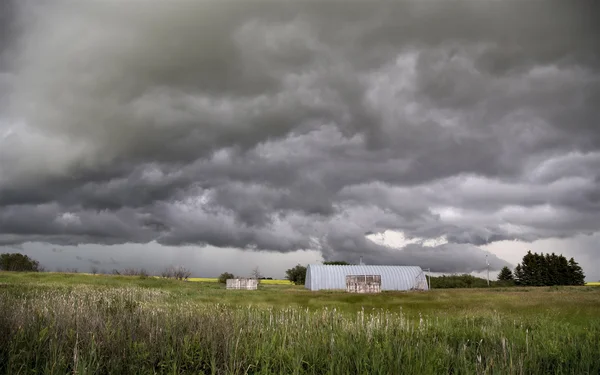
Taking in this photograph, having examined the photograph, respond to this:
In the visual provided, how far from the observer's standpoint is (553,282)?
113m

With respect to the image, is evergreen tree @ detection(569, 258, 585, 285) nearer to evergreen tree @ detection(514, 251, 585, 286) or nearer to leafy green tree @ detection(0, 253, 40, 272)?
evergreen tree @ detection(514, 251, 585, 286)

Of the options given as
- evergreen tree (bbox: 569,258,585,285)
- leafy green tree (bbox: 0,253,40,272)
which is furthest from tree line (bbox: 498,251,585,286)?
leafy green tree (bbox: 0,253,40,272)

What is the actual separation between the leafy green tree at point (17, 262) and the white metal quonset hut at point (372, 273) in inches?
2408

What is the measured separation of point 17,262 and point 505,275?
122852 mm

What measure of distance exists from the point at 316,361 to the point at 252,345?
1220 mm

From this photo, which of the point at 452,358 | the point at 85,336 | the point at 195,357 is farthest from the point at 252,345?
the point at 452,358

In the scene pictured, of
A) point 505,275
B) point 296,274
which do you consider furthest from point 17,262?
point 505,275

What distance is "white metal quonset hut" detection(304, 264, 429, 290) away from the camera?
68625mm

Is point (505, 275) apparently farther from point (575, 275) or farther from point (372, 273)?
point (372, 273)

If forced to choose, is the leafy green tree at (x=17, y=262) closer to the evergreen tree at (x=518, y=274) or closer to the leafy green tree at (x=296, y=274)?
the leafy green tree at (x=296, y=274)

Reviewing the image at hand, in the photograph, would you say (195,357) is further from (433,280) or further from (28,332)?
(433,280)

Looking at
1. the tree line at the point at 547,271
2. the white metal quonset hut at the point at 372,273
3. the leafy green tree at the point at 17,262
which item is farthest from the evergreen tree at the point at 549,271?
the leafy green tree at the point at 17,262

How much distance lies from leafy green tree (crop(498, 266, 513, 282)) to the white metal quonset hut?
61.3m

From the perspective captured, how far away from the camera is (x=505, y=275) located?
12338 centimetres
